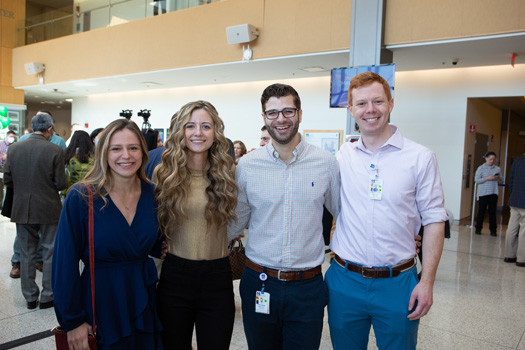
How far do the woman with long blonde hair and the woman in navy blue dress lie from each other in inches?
3.3

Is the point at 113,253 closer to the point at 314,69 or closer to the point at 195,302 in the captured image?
the point at 195,302

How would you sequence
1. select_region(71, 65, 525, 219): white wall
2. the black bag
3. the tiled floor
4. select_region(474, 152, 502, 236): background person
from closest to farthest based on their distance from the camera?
Result: the black bag
the tiled floor
select_region(474, 152, 502, 236): background person
select_region(71, 65, 525, 219): white wall

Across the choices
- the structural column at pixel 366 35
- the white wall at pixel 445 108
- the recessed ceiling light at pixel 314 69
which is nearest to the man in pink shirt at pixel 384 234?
the structural column at pixel 366 35

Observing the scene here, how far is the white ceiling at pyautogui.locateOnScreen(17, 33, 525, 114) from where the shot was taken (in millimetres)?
7223

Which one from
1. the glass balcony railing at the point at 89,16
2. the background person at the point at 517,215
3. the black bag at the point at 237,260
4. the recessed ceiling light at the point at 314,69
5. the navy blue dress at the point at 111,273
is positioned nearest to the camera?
the navy blue dress at the point at 111,273

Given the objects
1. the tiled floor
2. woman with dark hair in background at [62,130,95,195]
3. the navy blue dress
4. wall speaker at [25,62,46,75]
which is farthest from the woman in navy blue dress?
wall speaker at [25,62,46,75]

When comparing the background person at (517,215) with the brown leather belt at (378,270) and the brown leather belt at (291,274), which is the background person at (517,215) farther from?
the brown leather belt at (291,274)

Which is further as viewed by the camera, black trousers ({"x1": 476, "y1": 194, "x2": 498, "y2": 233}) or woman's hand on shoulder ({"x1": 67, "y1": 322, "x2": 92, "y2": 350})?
black trousers ({"x1": 476, "y1": 194, "x2": 498, "y2": 233})

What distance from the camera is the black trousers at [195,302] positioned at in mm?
2018

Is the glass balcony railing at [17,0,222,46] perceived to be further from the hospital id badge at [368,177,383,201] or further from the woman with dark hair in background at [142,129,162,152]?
the hospital id badge at [368,177,383,201]

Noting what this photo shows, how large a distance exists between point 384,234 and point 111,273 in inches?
50.8

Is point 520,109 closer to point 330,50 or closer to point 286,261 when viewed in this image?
point 330,50

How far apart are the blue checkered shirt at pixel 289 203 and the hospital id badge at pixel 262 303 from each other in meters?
0.14

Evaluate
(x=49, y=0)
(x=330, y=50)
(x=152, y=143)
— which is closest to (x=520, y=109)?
(x=330, y=50)
